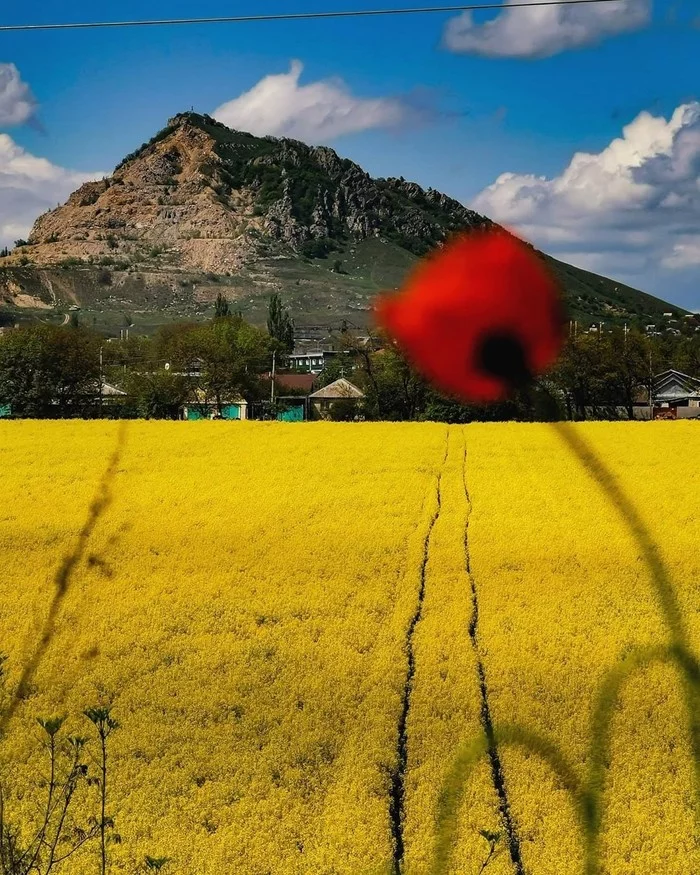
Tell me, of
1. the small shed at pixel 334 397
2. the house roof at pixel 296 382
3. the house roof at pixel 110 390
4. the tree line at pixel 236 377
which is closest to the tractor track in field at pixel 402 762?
the tree line at pixel 236 377

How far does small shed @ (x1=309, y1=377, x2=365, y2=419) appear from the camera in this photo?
66750 mm

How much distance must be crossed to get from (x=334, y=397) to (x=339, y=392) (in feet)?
2.29

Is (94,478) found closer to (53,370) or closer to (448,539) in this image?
(448,539)

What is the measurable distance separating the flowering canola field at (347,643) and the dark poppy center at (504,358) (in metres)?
3.29

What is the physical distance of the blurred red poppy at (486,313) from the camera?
42.9 ft

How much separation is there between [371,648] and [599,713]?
342cm

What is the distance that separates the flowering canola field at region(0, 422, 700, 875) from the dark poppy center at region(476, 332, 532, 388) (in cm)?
329

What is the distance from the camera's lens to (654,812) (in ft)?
32.8

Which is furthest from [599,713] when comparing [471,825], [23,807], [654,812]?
[23,807]

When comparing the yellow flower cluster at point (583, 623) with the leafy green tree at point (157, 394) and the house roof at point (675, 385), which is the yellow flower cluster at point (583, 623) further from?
the leafy green tree at point (157, 394)

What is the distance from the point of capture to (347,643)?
42.7ft

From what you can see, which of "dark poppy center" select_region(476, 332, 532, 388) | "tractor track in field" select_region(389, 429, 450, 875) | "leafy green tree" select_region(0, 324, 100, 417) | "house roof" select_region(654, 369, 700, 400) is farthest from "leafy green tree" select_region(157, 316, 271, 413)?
"tractor track in field" select_region(389, 429, 450, 875)

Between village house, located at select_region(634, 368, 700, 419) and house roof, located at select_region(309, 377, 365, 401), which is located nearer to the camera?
village house, located at select_region(634, 368, 700, 419)

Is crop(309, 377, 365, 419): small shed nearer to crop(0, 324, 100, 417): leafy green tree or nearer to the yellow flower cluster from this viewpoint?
crop(0, 324, 100, 417): leafy green tree
